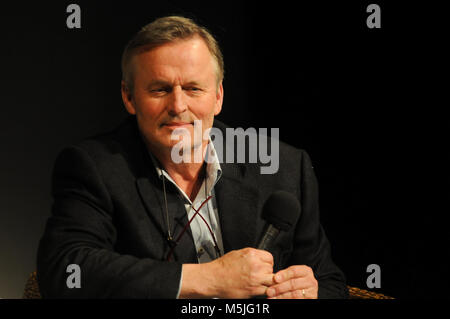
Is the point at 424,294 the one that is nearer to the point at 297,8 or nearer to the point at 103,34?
the point at 297,8

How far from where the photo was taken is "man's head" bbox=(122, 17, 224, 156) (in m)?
1.62

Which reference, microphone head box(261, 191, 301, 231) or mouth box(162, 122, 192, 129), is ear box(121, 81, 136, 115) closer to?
mouth box(162, 122, 192, 129)

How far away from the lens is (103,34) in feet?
6.89

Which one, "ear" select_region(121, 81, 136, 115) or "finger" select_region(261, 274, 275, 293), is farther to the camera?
"ear" select_region(121, 81, 136, 115)

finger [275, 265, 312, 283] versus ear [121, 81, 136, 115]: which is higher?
ear [121, 81, 136, 115]

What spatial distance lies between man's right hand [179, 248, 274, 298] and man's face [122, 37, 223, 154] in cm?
49

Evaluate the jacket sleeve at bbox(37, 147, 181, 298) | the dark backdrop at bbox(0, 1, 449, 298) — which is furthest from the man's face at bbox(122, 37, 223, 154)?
the dark backdrop at bbox(0, 1, 449, 298)

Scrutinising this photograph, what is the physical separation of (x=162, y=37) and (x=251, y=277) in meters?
0.85

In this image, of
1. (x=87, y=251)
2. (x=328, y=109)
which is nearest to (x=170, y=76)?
(x=87, y=251)

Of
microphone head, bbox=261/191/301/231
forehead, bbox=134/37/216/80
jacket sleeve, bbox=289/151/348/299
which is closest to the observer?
microphone head, bbox=261/191/301/231

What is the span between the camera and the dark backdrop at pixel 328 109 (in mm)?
1959

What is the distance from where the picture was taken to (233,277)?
1401 millimetres

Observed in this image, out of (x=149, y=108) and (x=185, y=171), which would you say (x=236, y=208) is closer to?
(x=185, y=171)
